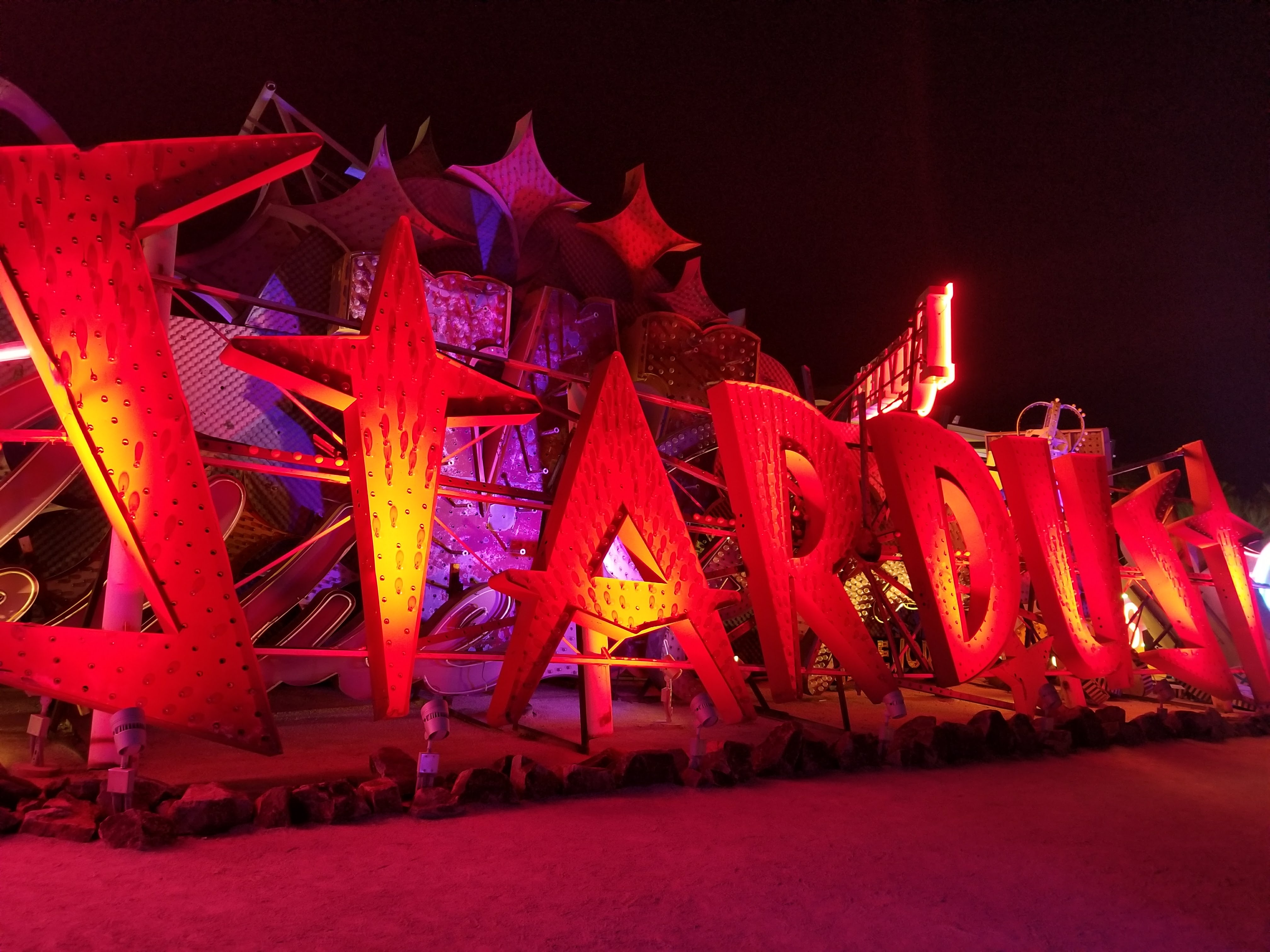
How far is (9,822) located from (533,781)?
8.85ft

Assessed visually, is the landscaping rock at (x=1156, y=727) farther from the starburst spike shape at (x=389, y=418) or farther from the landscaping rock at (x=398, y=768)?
the starburst spike shape at (x=389, y=418)

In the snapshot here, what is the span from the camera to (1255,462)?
24.1 m

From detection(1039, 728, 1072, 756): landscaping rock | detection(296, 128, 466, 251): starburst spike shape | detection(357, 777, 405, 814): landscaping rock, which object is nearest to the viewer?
detection(357, 777, 405, 814): landscaping rock

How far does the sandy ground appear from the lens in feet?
10.4

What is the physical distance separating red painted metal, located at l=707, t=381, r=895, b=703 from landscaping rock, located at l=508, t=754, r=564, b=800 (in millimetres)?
2145

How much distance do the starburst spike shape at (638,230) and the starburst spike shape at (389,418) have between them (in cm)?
816

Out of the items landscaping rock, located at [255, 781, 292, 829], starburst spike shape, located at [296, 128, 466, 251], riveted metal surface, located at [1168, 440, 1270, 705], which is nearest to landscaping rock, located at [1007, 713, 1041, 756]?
riveted metal surface, located at [1168, 440, 1270, 705]

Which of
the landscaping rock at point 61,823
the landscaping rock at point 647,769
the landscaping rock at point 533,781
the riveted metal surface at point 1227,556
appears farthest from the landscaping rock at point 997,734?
the landscaping rock at point 61,823

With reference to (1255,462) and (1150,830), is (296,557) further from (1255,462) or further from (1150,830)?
(1255,462)

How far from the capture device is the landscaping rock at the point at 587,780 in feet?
17.9

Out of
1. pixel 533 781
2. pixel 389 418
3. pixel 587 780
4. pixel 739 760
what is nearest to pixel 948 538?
pixel 739 760

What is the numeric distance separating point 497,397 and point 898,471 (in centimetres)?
392

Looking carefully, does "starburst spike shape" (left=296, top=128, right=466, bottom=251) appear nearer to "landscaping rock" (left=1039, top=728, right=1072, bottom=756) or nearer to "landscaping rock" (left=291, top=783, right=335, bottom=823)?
"landscaping rock" (left=291, top=783, right=335, bottom=823)

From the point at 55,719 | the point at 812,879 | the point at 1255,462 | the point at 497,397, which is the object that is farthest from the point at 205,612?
the point at 1255,462
